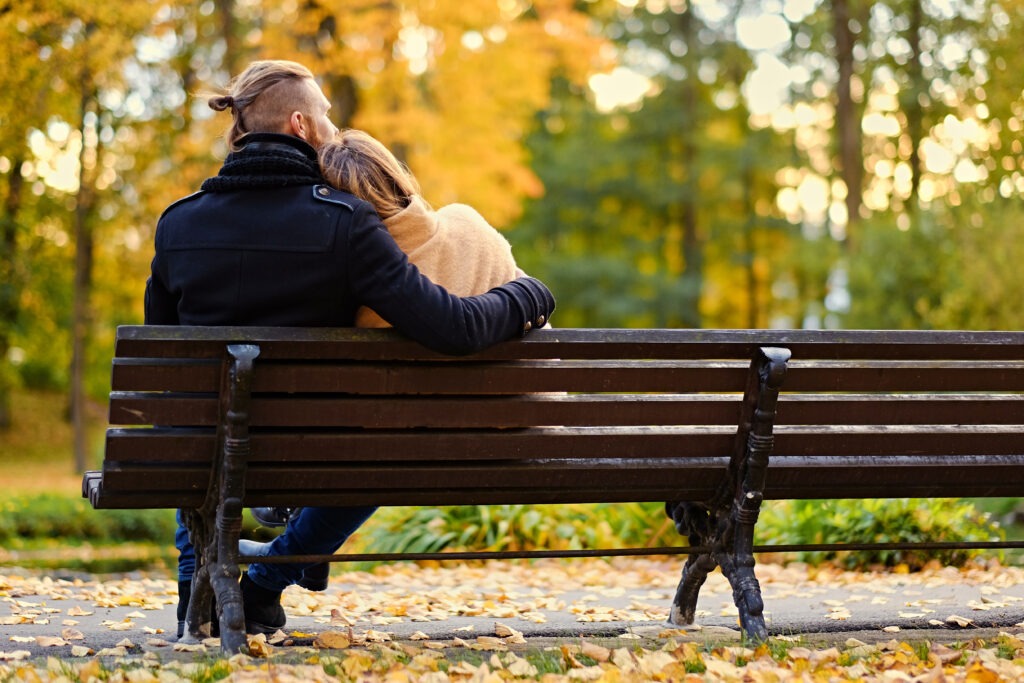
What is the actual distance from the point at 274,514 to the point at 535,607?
5.04ft

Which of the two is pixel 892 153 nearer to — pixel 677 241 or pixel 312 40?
pixel 677 241

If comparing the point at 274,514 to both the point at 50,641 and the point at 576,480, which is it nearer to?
the point at 50,641

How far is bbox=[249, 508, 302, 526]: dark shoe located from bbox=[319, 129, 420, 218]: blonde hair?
1.08 metres

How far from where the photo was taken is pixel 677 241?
32438 mm

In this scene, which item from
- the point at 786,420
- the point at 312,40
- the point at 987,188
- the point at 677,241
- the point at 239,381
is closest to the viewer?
the point at 239,381

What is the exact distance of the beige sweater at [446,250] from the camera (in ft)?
11.4

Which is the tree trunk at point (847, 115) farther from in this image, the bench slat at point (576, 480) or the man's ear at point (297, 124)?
the man's ear at point (297, 124)

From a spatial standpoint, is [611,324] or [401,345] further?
[611,324]

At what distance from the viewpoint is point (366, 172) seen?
3453mm

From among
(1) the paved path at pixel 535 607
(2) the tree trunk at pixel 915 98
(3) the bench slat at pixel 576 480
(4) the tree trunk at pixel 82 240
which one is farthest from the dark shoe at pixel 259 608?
(2) the tree trunk at pixel 915 98

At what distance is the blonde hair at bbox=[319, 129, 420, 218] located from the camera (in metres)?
3.45

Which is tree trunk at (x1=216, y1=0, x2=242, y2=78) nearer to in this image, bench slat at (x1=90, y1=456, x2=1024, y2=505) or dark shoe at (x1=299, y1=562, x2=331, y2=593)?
dark shoe at (x1=299, y1=562, x2=331, y2=593)

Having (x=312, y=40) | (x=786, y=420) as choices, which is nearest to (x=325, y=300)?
(x=786, y=420)

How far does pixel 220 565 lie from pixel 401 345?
859 millimetres
